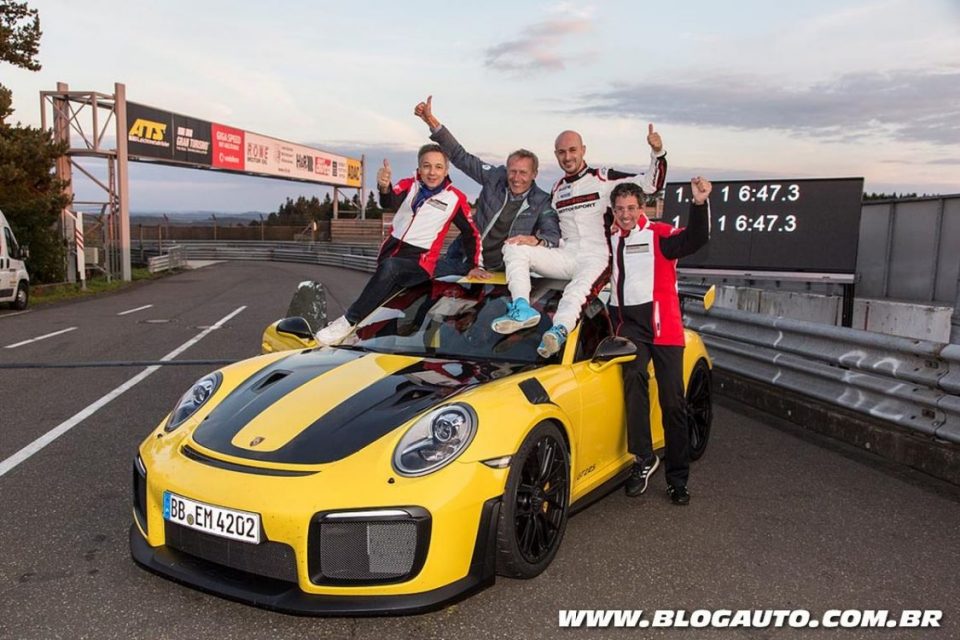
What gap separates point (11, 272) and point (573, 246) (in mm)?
15362

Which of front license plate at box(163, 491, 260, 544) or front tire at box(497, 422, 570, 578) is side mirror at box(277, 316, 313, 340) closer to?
front license plate at box(163, 491, 260, 544)

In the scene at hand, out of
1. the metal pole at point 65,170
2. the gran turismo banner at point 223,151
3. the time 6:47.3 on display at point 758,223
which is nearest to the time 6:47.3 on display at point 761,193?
the time 6:47.3 on display at point 758,223

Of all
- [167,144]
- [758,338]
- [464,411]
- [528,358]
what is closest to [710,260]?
[758,338]

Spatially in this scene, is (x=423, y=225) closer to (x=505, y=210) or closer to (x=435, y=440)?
(x=505, y=210)

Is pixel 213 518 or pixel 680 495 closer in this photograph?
pixel 213 518

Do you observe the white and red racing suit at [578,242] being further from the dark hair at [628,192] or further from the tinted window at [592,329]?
the dark hair at [628,192]

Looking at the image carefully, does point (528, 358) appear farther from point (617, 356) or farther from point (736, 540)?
point (736, 540)

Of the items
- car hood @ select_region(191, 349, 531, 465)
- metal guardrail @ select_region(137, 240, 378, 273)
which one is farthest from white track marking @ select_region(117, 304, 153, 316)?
metal guardrail @ select_region(137, 240, 378, 273)

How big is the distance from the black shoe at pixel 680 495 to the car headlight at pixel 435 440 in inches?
73.1

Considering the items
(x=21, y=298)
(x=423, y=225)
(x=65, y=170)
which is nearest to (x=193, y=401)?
(x=423, y=225)

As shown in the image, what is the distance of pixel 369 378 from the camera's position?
146 inches

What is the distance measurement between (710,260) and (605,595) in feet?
39.3

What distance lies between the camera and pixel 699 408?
213 inches

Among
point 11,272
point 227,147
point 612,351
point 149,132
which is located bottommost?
point 11,272
